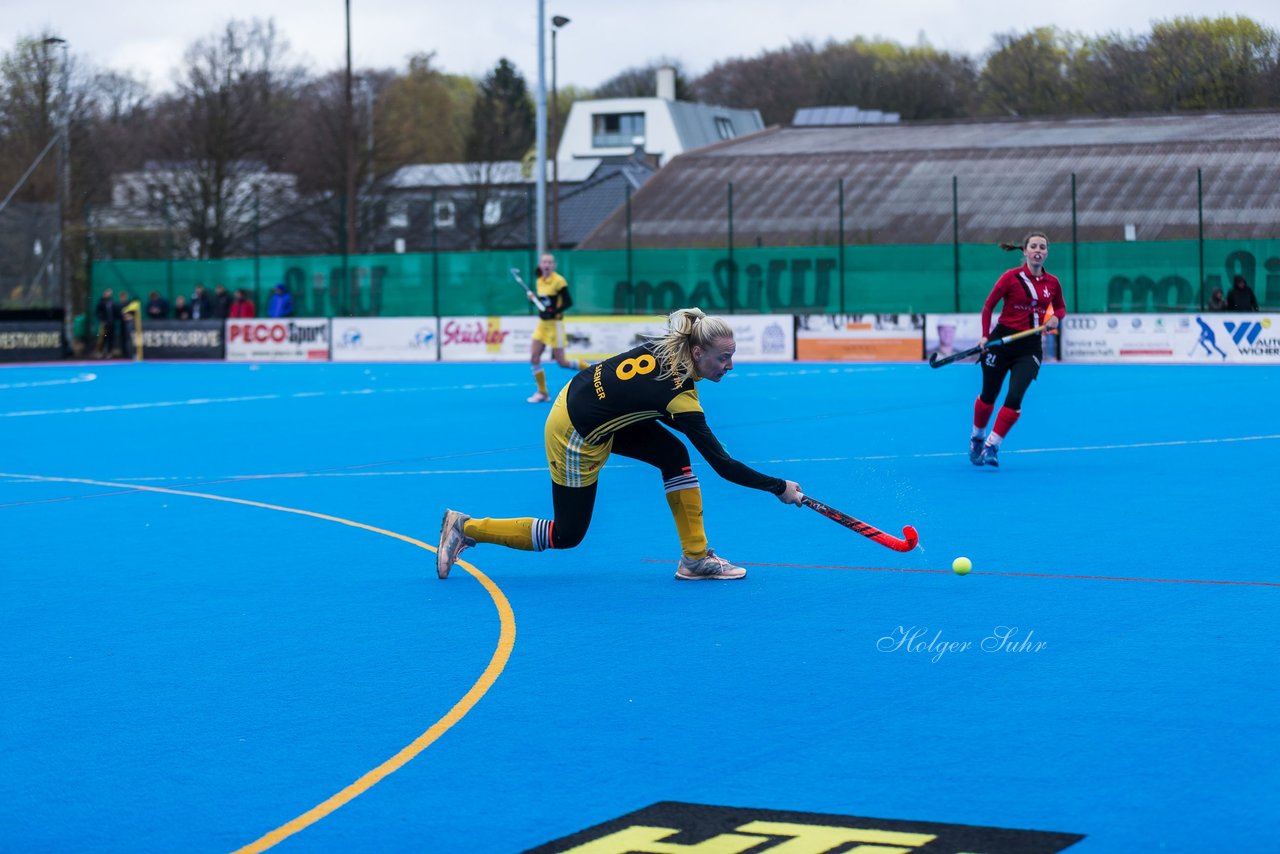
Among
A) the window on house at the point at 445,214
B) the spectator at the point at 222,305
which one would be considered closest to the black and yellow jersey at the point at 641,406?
the spectator at the point at 222,305

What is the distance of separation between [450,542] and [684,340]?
1756 mm

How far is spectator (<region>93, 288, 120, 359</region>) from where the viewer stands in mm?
41188

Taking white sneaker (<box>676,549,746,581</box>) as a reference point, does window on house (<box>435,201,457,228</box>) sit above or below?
above

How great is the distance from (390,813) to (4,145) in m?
52.1

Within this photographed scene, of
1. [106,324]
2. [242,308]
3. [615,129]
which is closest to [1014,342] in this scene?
[242,308]

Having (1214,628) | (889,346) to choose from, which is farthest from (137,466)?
(889,346)

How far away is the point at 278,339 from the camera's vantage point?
132ft

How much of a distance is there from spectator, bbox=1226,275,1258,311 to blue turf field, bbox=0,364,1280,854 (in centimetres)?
1869

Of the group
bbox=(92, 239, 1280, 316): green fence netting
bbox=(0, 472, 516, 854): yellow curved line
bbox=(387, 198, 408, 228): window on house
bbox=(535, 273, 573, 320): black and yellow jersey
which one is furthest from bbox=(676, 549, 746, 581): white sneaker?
bbox=(387, 198, 408, 228): window on house

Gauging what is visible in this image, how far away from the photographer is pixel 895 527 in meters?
10.8

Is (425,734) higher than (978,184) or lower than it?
lower

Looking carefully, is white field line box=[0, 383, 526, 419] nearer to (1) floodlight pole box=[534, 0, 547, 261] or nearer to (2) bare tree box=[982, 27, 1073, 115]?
(1) floodlight pole box=[534, 0, 547, 261]

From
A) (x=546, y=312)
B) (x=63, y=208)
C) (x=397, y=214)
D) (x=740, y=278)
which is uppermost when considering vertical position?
(x=397, y=214)

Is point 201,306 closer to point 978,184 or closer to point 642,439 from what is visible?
point 978,184
